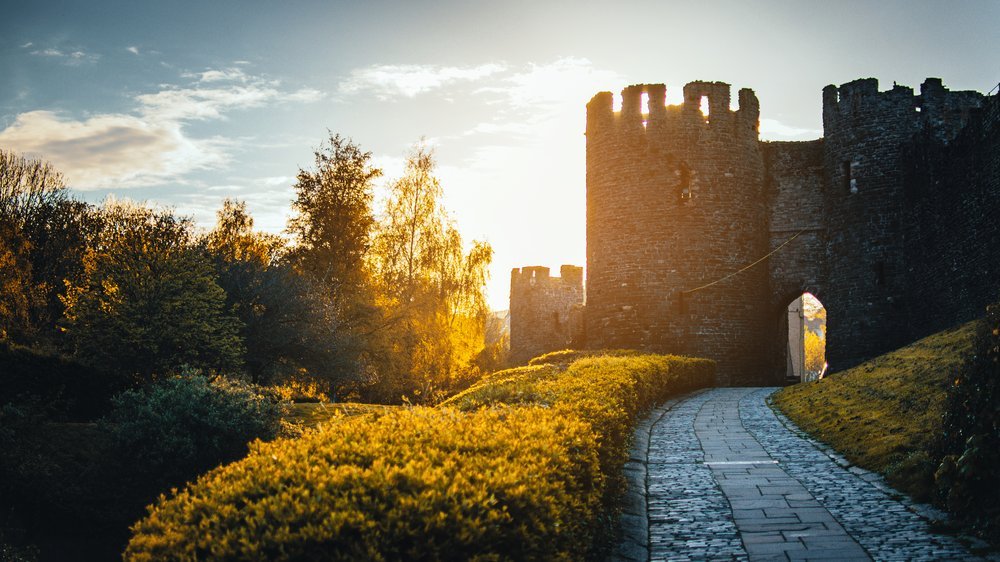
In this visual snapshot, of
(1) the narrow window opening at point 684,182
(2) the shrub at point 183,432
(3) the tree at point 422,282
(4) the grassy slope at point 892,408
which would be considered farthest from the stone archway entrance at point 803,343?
(2) the shrub at point 183,432

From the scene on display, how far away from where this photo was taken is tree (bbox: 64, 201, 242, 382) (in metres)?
17.5

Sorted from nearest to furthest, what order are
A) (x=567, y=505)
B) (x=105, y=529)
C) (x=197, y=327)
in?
(x=567, y=505) < (x=105, y=529) < (x=197, y=327)

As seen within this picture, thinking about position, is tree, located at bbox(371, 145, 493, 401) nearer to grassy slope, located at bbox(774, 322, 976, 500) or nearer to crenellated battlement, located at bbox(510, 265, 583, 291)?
crenellated battlement, located at bbox(510, 265, 583, 291)

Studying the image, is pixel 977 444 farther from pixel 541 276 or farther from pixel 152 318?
pixel 541 276

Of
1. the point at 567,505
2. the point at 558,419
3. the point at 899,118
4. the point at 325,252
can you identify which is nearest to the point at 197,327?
the point at 325,252

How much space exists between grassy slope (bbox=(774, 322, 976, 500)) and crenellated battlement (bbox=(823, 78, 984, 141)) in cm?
1027

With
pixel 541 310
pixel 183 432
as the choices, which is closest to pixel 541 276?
pixel 541 310

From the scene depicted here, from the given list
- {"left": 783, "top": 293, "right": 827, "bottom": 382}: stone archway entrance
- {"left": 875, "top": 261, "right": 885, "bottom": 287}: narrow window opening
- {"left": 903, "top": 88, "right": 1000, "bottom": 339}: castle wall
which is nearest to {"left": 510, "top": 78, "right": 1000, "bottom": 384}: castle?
{"left": 875, "top": 261, "right": 885, "bottom": 287}: narrow window opening

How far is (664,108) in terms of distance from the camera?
25.3 m

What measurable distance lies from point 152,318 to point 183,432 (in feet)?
15.8

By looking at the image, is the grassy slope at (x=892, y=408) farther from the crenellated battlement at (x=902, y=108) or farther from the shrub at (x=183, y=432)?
the crenellated battlement at (x=902, y=108)

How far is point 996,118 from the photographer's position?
51.9 feet

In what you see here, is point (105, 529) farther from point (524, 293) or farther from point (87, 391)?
point (524, 293)

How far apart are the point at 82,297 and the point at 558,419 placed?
1566 centimetres
